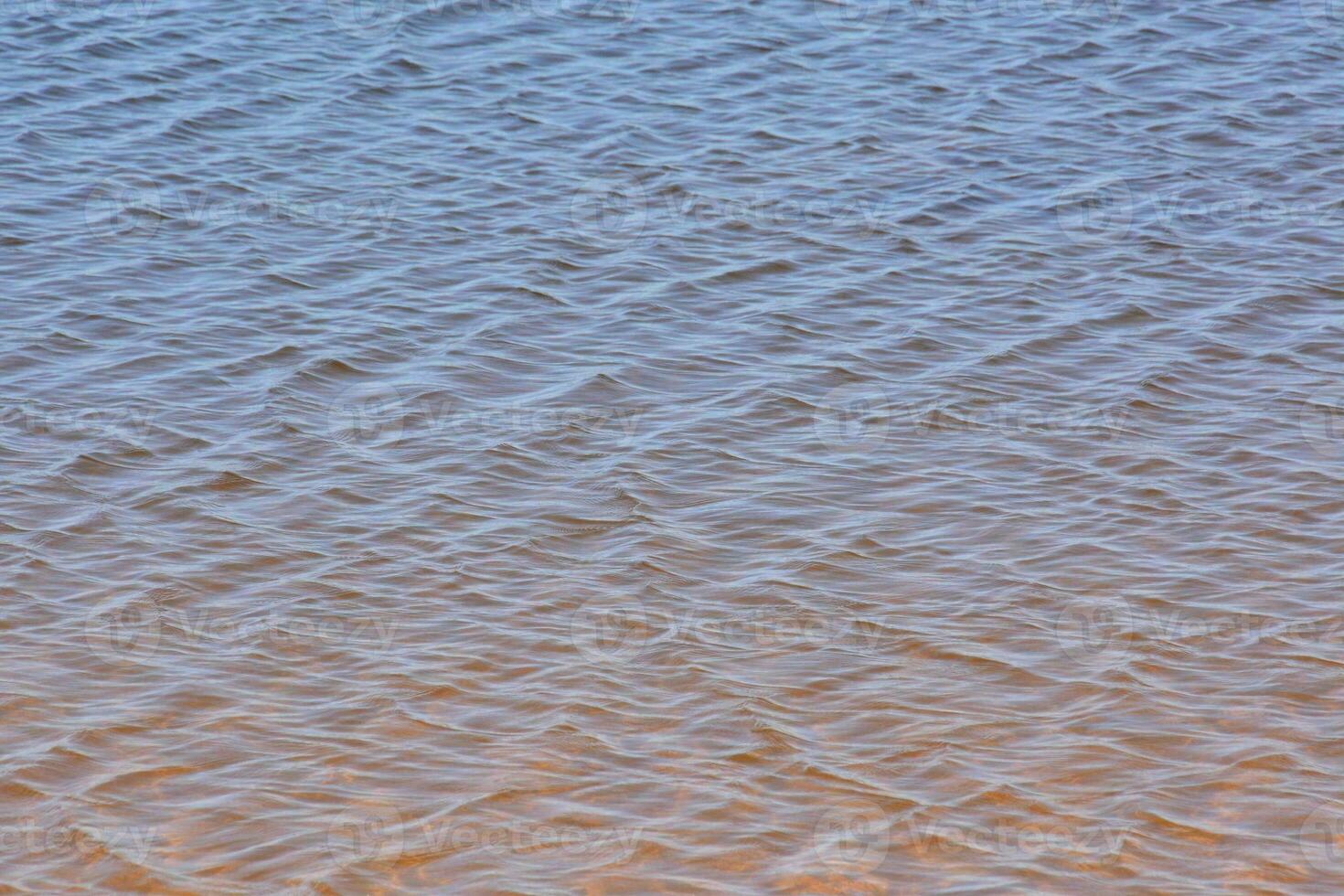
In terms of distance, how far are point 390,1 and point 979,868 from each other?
13241 millimetres

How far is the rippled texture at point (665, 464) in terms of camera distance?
263 inches

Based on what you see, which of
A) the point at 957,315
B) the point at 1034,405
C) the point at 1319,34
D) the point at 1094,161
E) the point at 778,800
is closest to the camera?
the point at 778,800

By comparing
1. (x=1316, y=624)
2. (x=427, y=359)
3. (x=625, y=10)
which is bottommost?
(x=1316, y=624)

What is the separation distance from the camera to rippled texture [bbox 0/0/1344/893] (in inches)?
263

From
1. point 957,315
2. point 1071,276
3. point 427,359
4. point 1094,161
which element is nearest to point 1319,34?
point 1094,161

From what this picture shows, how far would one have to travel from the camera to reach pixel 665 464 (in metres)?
9.46

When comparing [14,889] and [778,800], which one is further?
[778,800]

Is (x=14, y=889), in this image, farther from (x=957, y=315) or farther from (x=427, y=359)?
(x=957, y=315)

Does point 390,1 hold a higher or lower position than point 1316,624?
higher

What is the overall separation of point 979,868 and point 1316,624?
2.54 metres

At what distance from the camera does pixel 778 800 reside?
Result: 6730 millimetres

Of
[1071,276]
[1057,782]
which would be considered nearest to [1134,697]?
[1057,782]

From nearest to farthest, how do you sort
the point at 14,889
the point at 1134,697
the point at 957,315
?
the point at 14,889 < the point at 1134,697 < the point at 957,315

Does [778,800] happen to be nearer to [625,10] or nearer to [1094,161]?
→ [1094,161]
